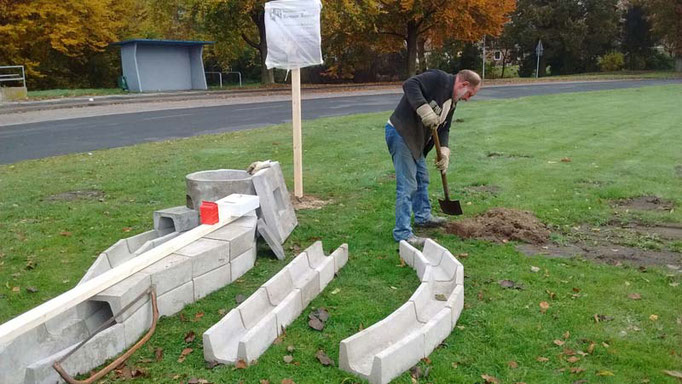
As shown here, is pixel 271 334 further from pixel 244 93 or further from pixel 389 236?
pixel 244 93

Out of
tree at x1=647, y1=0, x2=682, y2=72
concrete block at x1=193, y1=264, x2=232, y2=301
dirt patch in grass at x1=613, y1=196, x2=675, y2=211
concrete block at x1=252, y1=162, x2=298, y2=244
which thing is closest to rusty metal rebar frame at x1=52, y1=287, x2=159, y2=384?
concrete block at x1=193, y1=264, x2=232, y2=301

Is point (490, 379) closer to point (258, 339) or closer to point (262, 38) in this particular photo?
point (258, 339)

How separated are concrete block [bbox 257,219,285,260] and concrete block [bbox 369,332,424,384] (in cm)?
199

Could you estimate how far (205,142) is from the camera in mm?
12203

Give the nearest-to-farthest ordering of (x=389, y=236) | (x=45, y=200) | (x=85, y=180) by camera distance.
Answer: (x=389, y=236) < (x=45, y=200) < (x=85, y=180)

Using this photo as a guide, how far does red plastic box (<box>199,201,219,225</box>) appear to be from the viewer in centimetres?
466

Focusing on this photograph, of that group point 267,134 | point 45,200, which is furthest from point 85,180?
point 267,134

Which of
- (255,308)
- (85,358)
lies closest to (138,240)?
(255,308)

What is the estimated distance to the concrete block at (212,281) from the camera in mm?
4375

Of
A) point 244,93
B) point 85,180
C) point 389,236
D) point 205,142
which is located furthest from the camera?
point 244,93

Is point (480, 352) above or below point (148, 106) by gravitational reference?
below

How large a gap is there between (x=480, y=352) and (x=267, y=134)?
1010cm

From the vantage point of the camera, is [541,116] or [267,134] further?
[541,116]

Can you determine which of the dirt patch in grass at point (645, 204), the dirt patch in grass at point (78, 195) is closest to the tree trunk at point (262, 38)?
the dirt patch in grass at point (78, 195)
